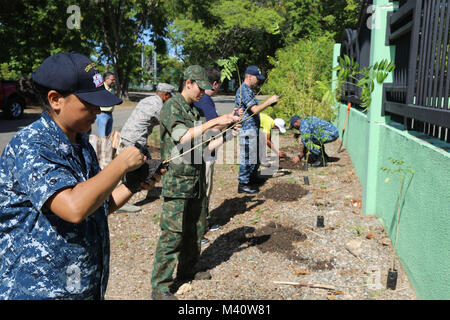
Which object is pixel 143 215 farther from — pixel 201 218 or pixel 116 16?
pixel 116 16

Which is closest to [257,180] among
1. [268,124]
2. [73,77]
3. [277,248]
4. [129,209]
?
[268,124]

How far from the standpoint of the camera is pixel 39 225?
1547 mm

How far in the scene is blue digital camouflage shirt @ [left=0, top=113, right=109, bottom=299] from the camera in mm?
1466

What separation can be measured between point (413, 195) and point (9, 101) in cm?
1633

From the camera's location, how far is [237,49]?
3572cm

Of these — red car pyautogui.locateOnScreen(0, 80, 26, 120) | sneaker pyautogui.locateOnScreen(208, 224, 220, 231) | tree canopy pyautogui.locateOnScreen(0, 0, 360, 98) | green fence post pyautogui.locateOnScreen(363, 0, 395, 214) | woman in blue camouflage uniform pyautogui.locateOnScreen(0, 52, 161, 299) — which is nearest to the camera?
woman in blue camouflage uniform pyautogui.locateOnScreen(0, 52, 161, 299)

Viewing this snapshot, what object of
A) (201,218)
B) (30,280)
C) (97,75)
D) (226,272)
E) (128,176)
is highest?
(97,75)

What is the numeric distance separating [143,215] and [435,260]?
4212 millimetres

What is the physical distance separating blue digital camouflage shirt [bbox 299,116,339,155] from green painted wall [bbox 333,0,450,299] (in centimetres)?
269

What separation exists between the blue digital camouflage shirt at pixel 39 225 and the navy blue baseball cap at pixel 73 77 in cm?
16

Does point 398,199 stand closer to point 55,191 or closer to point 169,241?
point 169,241

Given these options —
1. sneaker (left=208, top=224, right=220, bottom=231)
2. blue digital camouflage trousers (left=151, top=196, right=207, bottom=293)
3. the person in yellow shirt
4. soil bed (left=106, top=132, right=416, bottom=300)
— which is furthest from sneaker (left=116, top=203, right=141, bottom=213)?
the person in yellow shirt

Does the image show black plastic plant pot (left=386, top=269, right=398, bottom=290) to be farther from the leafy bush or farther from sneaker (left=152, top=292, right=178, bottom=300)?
the leafy bush
